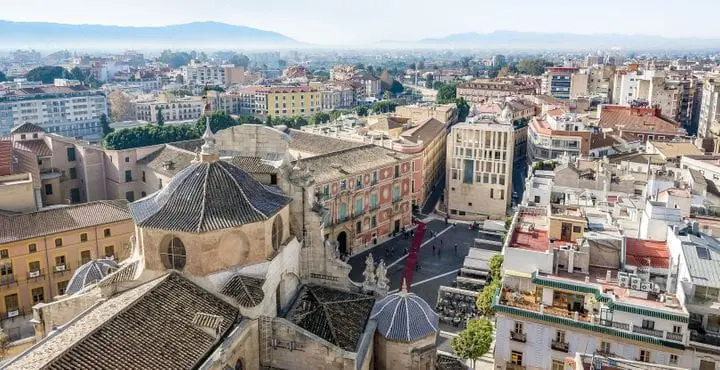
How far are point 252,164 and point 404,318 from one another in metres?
13.0

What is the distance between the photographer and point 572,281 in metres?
34.7

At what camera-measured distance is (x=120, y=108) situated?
160000 mm

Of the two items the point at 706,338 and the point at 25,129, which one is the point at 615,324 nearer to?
the point at 706,338

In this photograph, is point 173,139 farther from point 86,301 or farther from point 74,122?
point 86,301

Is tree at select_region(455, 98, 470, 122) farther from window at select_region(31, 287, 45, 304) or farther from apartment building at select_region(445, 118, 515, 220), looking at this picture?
window at select_region(31, 287, 45, 304)

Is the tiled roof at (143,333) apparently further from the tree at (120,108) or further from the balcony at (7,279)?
the tree at (120,108)

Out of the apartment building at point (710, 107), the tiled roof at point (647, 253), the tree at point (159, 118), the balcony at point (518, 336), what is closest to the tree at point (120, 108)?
the tree at point (159, 118)

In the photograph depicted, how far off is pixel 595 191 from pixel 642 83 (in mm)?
77773

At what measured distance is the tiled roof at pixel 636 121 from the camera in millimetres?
90562

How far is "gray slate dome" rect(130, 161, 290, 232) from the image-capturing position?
26766 millimetres

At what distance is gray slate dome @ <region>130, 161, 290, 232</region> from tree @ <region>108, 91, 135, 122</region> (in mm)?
141497

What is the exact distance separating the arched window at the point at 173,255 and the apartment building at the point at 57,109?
131201 millimetres

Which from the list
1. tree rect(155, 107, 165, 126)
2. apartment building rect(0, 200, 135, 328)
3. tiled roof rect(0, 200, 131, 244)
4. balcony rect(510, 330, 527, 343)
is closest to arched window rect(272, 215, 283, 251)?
balcony rect(510, 330, 527, 343)

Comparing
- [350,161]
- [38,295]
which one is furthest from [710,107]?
[38,295]
